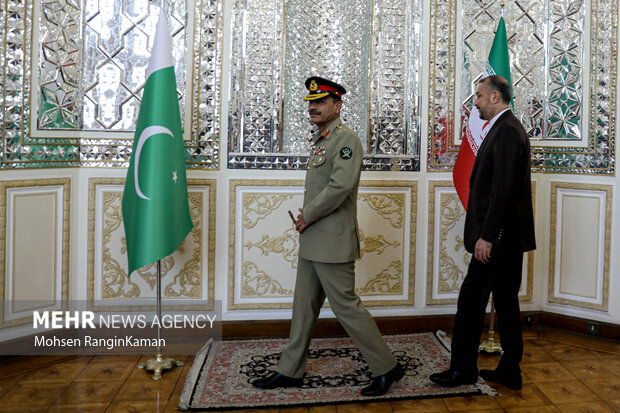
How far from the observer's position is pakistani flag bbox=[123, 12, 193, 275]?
314 cm

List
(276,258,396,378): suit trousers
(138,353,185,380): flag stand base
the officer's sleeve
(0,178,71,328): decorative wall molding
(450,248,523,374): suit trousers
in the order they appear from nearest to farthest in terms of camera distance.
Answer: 1. the officer's sleeve
2. (276,258,396,378): suit trousers
3. (450,248,523,374): suit trousers
4. (138,353,185,380): flag stand base
5. (0,178,71,328): decorative wall molding

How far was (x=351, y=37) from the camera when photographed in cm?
404

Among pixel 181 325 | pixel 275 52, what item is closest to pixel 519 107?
pixel 275 52

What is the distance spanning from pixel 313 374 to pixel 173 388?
Answer: 777 mm

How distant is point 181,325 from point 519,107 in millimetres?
2879

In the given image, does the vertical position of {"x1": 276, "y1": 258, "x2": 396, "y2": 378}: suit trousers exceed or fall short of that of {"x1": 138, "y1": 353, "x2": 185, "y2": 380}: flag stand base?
it exceeds it

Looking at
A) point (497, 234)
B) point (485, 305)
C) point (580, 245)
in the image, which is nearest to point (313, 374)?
point (485, 305)

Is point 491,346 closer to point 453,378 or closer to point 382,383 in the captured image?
point 453,378

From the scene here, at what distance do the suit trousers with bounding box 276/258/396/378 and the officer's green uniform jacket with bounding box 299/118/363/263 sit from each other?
0.28ft

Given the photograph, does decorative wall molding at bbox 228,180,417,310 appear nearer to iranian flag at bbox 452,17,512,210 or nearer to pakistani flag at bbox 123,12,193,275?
iranian flag at bbox 452,17,512,210

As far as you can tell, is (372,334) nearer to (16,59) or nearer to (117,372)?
(117,372)

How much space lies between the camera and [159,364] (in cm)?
327

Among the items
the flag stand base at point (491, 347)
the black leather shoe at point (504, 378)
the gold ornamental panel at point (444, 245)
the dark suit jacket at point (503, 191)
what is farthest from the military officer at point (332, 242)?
the gold ornamental panel at point (444, 245)

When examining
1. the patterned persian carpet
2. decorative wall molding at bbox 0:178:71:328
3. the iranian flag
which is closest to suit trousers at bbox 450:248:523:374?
the patterned persian carpet
